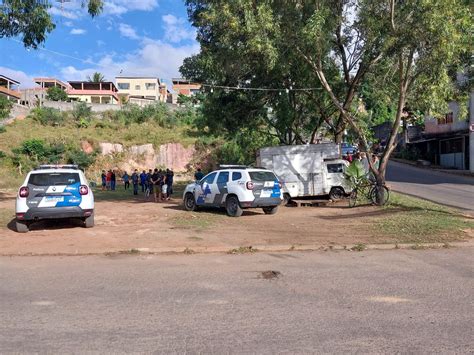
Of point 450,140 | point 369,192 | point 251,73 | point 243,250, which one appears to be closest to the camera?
point 243,250

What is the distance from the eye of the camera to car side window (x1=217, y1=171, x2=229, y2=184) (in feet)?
54.4

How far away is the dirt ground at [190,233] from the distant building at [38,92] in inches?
1992

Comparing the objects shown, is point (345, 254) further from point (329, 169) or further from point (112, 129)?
point (112, 129)

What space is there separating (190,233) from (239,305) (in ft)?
20.6

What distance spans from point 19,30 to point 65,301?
33.8 ft

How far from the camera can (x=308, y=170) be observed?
2147cm

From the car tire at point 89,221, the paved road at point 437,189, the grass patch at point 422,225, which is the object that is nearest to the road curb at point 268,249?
the grass patch at point 422,225

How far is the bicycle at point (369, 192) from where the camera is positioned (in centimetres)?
1741

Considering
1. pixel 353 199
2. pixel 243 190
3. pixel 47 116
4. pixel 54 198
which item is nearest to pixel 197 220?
pixel 243 190

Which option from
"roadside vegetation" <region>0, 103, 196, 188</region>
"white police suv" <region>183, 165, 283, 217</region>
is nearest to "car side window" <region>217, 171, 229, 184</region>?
"white police suv" <region>183, 165, 283, 217</region>

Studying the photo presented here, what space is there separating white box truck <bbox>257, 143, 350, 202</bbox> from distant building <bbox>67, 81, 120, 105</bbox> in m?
78.5

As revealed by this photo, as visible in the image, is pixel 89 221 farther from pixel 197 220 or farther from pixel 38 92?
pixel 38 92

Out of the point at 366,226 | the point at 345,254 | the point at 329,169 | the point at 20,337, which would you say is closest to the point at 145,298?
the point at 20,337

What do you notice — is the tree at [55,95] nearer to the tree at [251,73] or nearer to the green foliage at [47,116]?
the green foliage at [47,116]
